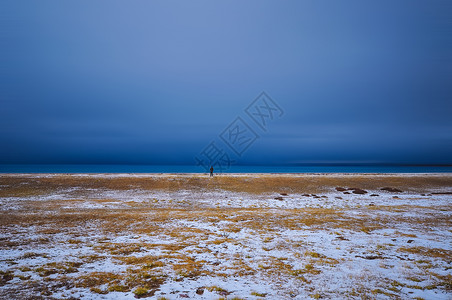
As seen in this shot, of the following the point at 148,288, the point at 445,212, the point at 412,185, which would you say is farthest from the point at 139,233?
the point at 412,185

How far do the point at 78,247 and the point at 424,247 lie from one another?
17166 millimetres

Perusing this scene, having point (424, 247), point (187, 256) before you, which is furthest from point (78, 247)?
point (424, 247)

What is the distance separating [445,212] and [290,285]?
20.0m

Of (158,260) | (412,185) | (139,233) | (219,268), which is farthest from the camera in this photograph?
(412,185)

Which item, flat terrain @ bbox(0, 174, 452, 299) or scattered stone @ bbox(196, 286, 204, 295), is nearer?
scattered stone @ bbox(196, 286, 204, 295)

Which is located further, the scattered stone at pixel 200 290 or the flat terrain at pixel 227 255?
the flat terrain at pixel 227 255

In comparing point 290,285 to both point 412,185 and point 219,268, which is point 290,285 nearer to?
point 219,268

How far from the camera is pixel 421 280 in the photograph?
782 cm

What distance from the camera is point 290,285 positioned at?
748 cm

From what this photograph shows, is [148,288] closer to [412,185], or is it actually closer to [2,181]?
[2,181]

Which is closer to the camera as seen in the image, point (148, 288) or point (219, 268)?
point (148, 288)

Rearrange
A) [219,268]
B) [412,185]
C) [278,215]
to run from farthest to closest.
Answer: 1. [412,185]
2. [278,215]
3. [219,268]

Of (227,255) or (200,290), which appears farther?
(227,255)

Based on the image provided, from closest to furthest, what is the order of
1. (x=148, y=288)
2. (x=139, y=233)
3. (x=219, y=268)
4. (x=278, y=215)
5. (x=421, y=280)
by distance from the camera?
1. (x=148, y=288)
2. (x=421, y=280)
3. (x=219, y=268)
4. (x=139, y=233)
5. (x=278, y=215)
